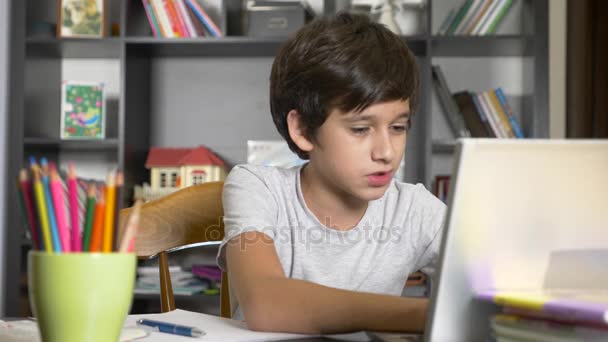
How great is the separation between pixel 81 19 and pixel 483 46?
152cm

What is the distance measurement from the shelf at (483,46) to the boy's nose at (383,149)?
5.35 feet

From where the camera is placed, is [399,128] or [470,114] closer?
[399,128]

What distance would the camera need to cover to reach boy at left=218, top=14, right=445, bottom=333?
Result: 3.74 feet

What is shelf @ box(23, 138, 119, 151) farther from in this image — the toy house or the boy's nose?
the boy's nose

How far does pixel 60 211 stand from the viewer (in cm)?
59

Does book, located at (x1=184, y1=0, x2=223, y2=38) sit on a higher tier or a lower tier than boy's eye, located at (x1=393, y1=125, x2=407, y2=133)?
higher

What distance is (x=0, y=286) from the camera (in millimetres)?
2734

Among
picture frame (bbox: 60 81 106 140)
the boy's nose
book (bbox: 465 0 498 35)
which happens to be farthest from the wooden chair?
book (bbox: 465 0 498 35)

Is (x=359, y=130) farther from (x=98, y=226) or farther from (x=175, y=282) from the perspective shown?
(x=175, y=282)

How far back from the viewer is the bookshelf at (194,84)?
107 inches

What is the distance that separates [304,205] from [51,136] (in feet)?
6.55

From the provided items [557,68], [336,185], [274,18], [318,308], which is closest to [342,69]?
[336,185]

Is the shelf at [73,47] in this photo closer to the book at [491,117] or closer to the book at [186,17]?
the book at [186,17]

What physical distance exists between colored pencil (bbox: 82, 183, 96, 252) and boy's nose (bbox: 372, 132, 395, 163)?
24.0 inches
